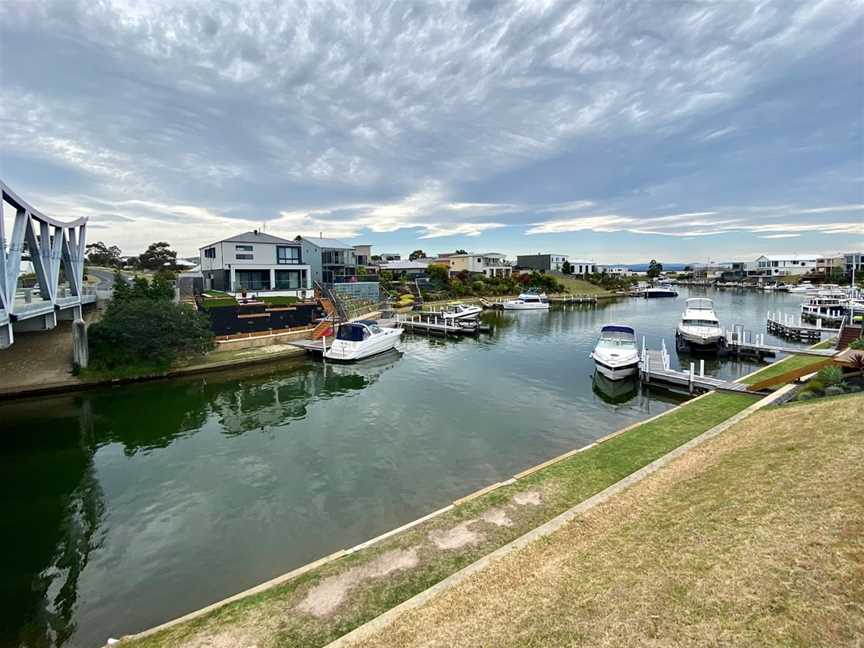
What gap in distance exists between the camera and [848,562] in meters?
4.92

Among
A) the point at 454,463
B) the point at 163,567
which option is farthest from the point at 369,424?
the point at 163,567

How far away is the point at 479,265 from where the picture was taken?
96062 mm

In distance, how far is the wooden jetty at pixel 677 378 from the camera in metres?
20.4

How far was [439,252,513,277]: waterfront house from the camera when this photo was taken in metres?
95.4

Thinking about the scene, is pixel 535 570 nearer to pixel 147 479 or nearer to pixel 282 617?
pixel 282 617

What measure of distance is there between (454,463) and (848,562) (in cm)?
1047

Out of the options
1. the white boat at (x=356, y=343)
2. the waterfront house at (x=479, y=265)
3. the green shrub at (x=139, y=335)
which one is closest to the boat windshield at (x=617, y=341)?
the white boat at (x=356, y=343)

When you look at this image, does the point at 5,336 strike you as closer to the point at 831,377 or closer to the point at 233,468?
the point at 233,468

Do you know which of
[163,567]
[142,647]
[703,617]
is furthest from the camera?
[163,567]

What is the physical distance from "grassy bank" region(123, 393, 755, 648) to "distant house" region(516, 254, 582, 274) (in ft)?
369

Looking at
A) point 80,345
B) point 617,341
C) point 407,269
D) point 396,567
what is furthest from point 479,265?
point 396,567

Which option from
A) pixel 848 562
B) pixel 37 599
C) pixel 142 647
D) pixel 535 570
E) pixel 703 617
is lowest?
pixel 37 599

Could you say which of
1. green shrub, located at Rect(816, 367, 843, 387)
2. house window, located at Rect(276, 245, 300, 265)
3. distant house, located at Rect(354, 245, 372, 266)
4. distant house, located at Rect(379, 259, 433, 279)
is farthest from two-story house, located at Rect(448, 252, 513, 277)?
green shrub, located at Rect(816, 367, 843, 387)

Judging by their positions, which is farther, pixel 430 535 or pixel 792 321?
pixel 792 321
